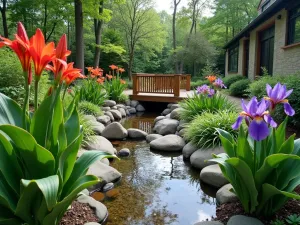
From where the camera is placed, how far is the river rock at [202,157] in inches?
174

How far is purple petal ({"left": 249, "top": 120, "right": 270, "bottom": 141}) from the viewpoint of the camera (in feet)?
5.96

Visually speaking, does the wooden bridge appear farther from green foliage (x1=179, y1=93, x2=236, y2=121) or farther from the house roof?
green foliage (x1=179, y1=93, x2=236, y2=121)

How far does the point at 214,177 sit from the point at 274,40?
8.64 m

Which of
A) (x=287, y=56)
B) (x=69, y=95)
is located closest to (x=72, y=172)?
(x=69, y=95)

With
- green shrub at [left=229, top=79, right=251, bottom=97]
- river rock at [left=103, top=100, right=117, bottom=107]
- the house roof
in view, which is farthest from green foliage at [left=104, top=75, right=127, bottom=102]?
the house roof

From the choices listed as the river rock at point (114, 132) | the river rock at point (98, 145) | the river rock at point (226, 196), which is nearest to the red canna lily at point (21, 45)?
the river rock at point (226, 196)

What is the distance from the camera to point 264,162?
2.00 meters

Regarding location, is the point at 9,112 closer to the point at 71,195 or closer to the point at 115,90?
the point at 71,195

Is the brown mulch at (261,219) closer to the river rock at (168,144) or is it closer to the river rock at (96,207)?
the river rock at (96,207)

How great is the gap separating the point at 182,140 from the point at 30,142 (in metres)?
4.32

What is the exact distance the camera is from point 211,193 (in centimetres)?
368

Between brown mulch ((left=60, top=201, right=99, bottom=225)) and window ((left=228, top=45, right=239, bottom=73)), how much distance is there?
53.5 ft

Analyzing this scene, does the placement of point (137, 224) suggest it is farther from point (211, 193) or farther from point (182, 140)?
point (182, 140)

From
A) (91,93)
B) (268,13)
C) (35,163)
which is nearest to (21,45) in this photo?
(35,163)
